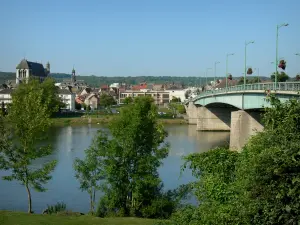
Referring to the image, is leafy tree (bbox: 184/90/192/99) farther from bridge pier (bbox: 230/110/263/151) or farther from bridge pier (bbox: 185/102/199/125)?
bridge pier (bbox: 230/110/263/151)

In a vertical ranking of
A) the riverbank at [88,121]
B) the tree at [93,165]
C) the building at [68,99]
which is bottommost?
the riverbank at [88,121]

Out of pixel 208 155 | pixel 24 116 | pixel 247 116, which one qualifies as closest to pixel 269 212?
pixel 208 155

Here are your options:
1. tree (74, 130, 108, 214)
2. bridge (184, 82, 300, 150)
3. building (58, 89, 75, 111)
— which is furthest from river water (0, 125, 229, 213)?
building (58, 89, 75, 111)

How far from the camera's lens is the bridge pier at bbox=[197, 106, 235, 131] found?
7156 cm

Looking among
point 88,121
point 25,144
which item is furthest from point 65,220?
point 88,121

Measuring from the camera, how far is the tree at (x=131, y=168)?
20375mm

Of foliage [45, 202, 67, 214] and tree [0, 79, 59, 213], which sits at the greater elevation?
tree [0, 79, 59, 213]

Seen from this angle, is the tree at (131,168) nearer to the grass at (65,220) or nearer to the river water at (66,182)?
the grass at (65,220)

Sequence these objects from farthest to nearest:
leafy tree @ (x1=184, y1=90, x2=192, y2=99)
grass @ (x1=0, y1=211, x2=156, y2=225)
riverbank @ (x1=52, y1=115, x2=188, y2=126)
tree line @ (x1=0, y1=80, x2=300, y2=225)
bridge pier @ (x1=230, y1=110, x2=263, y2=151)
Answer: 1. leafy tree @ (x1=184, y1=90, x2=192, y2=99)
2. riverbank @ (x1=52, y1=115, x2=188, y2=126)
3. bridge pier @ (x1=230, y1=110, x2=263, y2=151)
4. grass @ (x1=0, y1=211, x2=156, y2=225)
5. tree line @ (x1=0, y1=80, x2=300, y2=225)

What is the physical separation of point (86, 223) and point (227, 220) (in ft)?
29.4

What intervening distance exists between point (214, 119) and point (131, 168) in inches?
2101

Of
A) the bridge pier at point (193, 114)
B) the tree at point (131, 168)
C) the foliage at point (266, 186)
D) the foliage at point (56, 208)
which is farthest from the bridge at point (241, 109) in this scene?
the foliage at point (56, 208)

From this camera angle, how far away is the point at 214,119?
7312 centimetres

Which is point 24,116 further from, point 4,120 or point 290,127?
point 290,127
